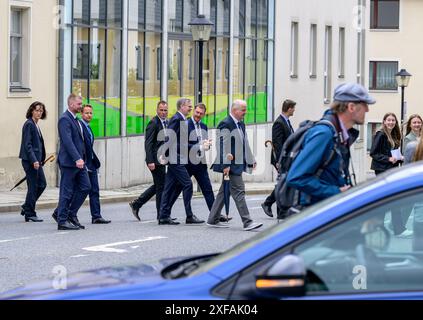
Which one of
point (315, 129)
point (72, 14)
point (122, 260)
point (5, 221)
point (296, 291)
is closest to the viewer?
point (296, 291)

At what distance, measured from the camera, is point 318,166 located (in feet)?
25.7

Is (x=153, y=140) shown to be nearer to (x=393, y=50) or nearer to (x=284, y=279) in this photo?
(x=284, y=279)

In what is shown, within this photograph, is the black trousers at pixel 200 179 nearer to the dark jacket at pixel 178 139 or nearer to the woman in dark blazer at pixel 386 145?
the dark jacket at pixel 178 139

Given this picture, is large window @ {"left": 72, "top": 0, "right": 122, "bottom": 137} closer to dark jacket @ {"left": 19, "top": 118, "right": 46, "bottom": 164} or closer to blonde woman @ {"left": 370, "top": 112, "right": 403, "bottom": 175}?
dark jacket @ {"left": 19, "top": 118, "right": 46, "bottom": 164}

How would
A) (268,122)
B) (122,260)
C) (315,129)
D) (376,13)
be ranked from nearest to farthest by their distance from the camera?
1. (315,129)
2. (122,260)
3. (268,122)
4. (376,13)

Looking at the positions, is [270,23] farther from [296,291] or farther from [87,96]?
[296,291]

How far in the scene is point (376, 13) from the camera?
6397 cm

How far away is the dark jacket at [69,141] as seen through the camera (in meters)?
17.1

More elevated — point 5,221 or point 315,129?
point 315,129

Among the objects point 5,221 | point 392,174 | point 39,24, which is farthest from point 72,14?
point 392,174

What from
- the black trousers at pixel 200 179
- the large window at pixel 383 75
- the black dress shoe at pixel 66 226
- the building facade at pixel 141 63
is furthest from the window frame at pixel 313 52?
the black dress shoe at pixel 66 226

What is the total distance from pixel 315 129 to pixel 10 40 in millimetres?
19036

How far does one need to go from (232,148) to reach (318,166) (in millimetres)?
9073

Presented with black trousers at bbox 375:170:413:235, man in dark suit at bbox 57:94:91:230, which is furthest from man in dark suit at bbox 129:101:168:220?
black trousers at bbox 375:170:413:235
